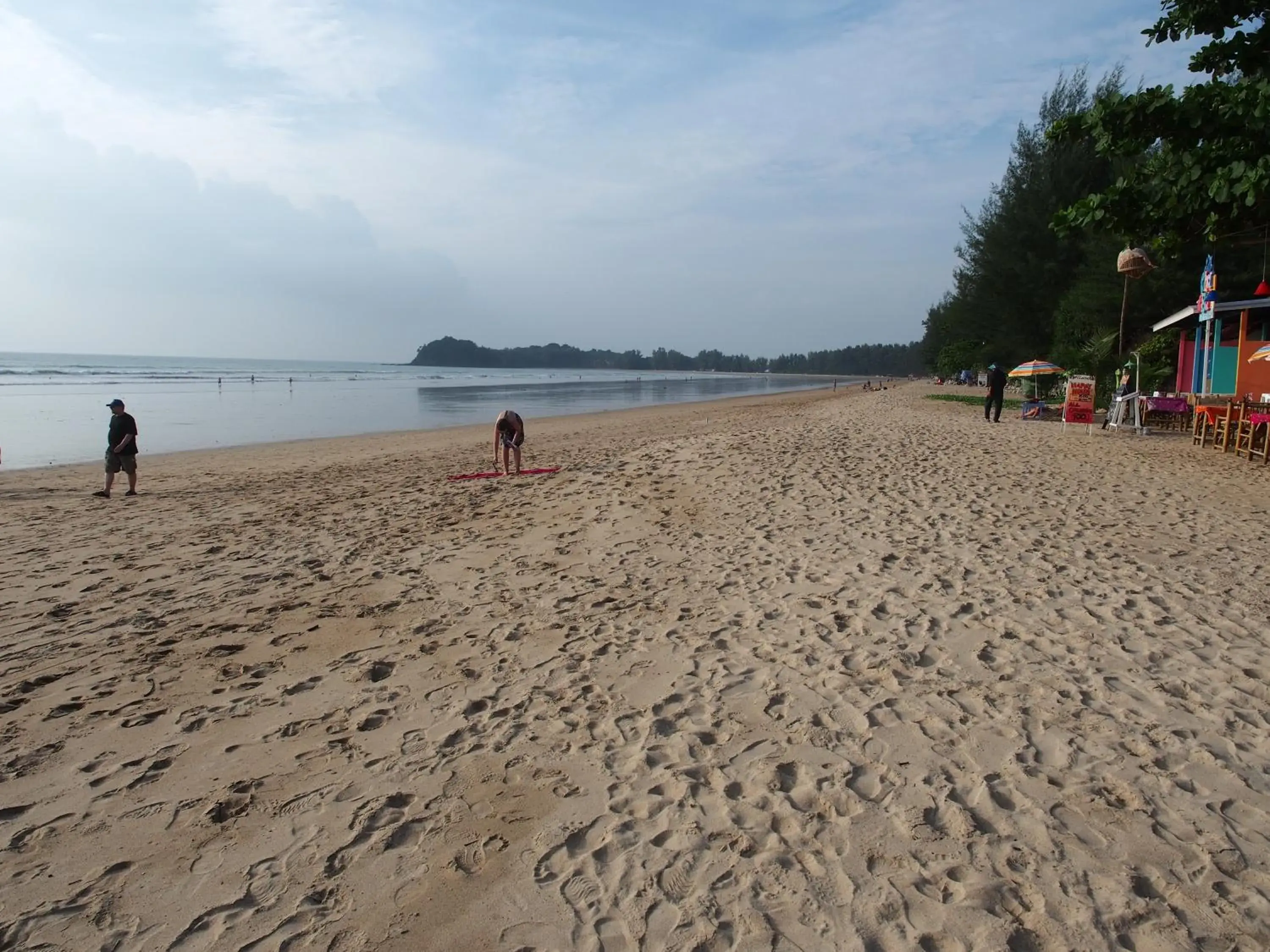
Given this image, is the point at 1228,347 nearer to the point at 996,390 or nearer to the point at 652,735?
the point at 996,390

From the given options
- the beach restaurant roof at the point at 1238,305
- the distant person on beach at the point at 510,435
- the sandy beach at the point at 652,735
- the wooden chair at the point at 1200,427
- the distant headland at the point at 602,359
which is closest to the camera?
the sandy beach at the point at 652,735

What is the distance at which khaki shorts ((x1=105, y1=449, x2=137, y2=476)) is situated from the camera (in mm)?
10633

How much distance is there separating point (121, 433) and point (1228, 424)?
16.8 m

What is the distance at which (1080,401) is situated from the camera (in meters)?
16.7

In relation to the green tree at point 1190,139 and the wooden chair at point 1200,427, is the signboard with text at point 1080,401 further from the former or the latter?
the green tree at point 1190,139

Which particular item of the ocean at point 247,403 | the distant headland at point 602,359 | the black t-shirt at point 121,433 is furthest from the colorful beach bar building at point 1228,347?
the distant headland at point 602,359

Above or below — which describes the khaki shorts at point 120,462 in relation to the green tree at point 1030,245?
below

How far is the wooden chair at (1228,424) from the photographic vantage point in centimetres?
1201

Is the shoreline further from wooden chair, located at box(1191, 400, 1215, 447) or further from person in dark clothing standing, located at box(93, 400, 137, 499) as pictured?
wooden chair, located at box(1191, 400, 1215, 447)

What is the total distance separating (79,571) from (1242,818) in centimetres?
833

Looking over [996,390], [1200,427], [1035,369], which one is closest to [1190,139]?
[1200,427]

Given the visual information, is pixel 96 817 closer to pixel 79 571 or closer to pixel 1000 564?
pixel 79 571

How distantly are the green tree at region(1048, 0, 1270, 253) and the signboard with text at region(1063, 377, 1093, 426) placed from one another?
8918mm

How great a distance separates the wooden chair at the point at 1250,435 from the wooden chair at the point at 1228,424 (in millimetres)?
71
